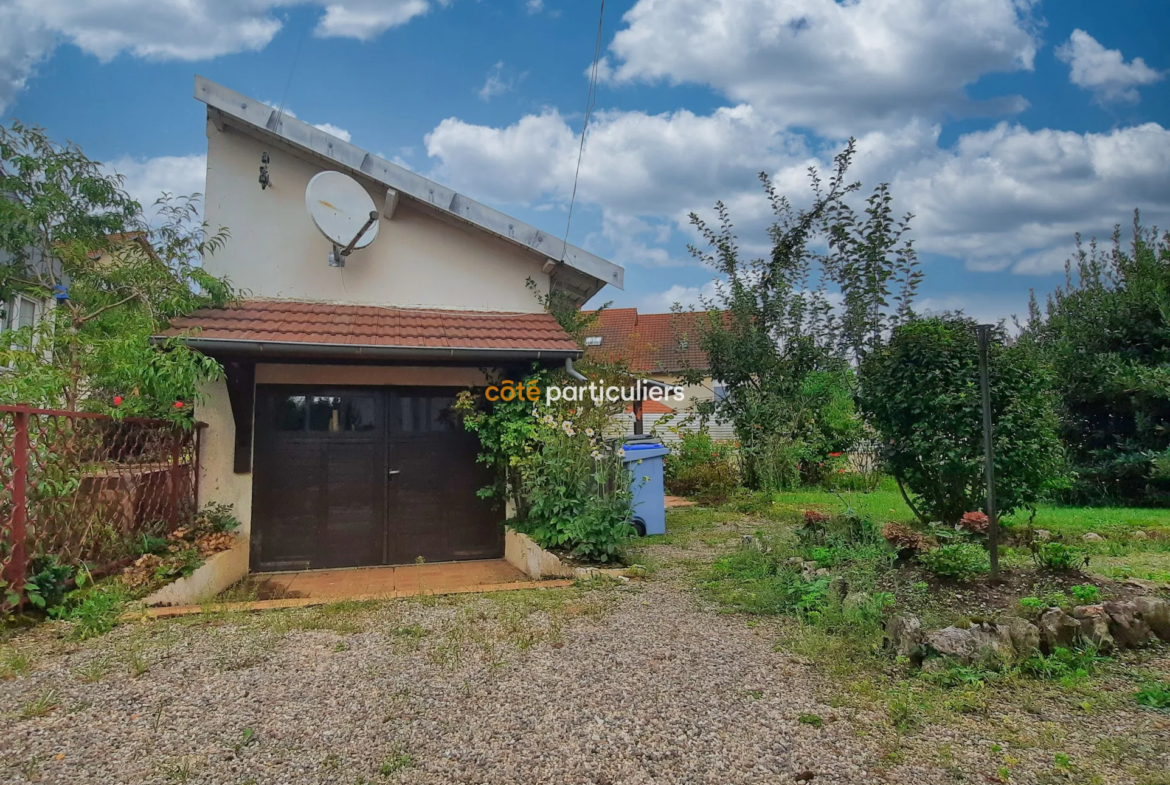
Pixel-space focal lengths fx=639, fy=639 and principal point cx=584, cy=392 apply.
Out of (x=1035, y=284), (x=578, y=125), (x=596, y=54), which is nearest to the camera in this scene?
(x=596, y=54)

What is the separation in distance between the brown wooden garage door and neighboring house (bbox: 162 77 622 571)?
0.01 m

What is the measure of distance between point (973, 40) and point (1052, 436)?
14.2 feet

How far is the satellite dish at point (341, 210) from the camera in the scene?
6445 mm

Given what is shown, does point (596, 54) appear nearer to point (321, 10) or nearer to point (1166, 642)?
point (321, 10)

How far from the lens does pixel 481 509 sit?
7.32m

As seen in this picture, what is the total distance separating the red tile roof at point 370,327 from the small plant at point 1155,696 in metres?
4.76

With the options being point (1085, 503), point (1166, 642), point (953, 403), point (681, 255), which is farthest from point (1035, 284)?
point (1166, 642)

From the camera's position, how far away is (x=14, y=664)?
355 cm

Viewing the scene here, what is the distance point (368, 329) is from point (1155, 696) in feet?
20.5

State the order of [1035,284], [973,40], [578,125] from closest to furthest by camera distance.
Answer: [973,40] → [578,125] → [1035,284]

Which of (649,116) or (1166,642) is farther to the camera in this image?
(649,116)

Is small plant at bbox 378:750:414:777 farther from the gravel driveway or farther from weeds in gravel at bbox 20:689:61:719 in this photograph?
weeds in gravel at bbox 20:689:61:719

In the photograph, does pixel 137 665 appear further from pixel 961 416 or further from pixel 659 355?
pixel 659 355

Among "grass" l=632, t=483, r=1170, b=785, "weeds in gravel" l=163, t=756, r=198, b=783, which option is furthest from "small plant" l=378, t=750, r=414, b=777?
"grass" l=632, t=483, r=1170, b=785
